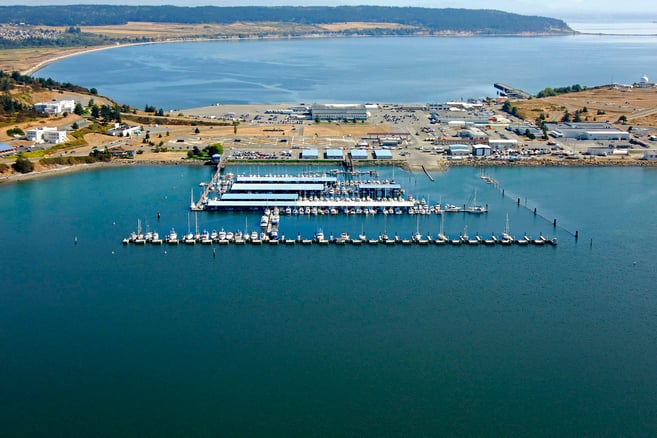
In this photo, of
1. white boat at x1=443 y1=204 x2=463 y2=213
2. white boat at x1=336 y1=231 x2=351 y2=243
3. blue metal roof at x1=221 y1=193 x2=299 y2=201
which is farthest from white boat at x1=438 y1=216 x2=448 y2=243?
blue metal roof at x1=221 y1=193 x2=299 y2=201

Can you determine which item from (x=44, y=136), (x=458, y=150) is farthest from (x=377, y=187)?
(x=44, y=136)

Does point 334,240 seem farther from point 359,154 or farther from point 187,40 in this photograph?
point 187,40

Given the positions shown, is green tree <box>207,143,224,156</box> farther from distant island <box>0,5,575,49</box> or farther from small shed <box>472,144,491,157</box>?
distant island <box>0,5,575,49</box>

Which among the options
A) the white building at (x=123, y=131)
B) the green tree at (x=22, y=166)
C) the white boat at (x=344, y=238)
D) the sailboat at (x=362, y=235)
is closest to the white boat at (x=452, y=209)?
the sailboat at (x=362, y=235)

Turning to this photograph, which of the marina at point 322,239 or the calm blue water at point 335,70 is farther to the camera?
the calm blue water at point 335,70

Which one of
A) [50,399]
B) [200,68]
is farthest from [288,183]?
[200,68]

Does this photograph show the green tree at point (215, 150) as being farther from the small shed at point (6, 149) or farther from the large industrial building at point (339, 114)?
the large industrial building at point (339, 114)
